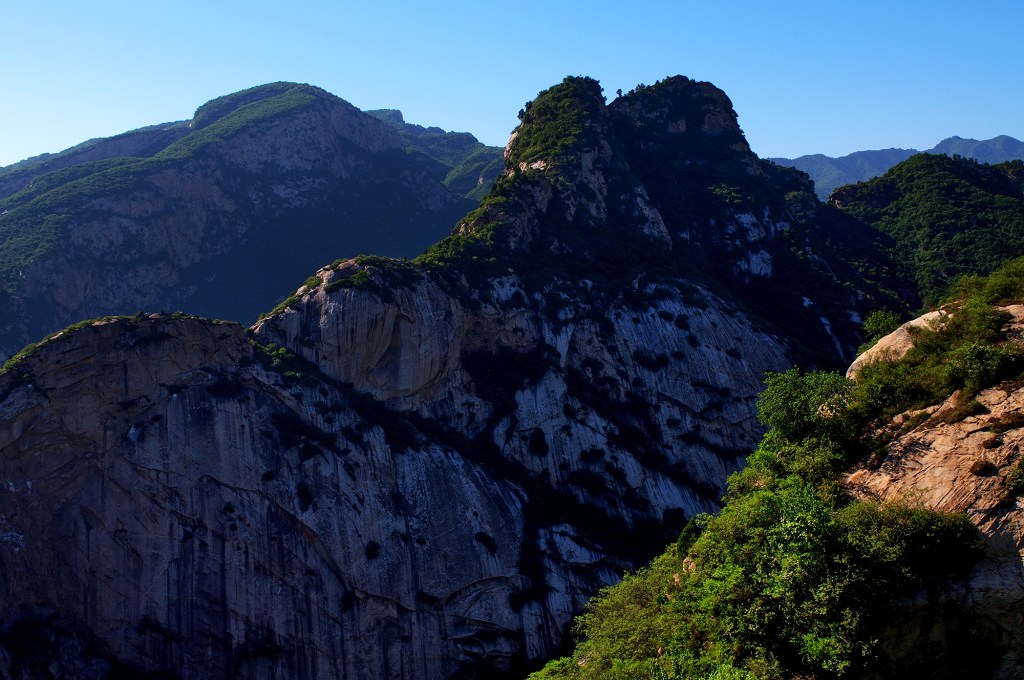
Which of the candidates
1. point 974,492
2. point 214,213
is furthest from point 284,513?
point 214,213

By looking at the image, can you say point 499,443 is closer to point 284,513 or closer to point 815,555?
point 284,513

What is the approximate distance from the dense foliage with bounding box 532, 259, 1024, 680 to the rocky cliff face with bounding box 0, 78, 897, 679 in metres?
16.1

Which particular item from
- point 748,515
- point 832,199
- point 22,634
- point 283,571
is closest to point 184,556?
point 283,571

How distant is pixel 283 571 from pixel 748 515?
2739 cm

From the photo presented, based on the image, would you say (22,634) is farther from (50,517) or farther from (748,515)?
(748,515)

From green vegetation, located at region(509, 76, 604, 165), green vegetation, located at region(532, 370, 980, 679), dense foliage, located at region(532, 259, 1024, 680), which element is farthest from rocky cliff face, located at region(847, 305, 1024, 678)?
green vegetation, located at region(509, 76, 604, 165)

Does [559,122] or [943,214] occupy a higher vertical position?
[559,122]

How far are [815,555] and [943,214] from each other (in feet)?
259

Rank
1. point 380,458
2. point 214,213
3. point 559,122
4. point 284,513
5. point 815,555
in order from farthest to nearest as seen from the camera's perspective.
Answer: point 214,213 → point 559,122 → point 380,458 → point 284,513 → point 815,555

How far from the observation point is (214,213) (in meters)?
124

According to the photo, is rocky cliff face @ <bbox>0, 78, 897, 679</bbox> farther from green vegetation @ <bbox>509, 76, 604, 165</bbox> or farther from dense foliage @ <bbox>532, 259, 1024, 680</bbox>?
dense foliage @ <bbox>532, 259, 1024, 680</bbox>

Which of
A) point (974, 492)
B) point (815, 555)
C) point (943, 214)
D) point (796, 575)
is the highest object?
point (943, 214)

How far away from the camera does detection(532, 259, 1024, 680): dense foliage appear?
59.6 ft

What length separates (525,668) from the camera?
4194 cm
